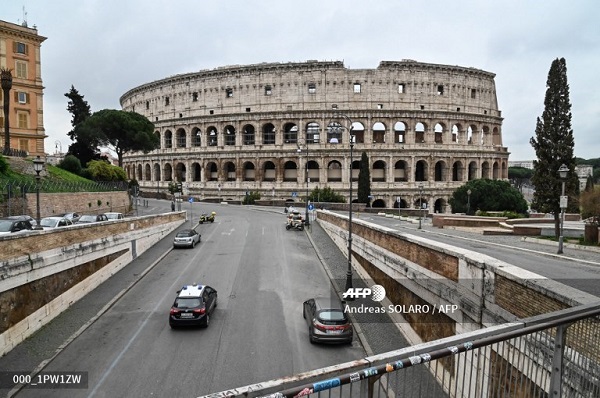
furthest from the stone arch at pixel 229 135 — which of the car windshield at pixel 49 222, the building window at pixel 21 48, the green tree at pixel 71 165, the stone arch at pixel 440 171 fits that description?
the car windshield at pixel 49 222

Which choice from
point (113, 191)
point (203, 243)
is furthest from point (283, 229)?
point (113, 191)

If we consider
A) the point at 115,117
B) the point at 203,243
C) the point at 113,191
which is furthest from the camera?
the point at 115,117

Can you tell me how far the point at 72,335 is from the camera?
13.8 meters

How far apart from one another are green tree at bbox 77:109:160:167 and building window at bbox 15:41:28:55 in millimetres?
11812

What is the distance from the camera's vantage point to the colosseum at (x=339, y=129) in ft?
207

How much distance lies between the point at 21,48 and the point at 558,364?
166ft

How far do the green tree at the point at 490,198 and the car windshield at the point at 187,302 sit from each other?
40.8 m

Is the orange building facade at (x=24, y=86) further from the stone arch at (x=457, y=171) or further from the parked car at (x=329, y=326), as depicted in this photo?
the stone arch at (x=457, y=171)

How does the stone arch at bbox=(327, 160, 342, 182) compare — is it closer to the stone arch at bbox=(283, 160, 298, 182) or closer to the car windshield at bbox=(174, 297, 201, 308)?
the stone arch at bbox=(283, 160, 298, 182)

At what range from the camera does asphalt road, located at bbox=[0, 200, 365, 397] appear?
10984mm

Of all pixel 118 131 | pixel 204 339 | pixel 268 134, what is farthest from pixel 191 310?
pixel 268 134

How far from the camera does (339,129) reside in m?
61.5

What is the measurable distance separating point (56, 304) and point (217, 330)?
21.9ft

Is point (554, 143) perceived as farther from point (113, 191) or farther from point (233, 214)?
point (113, 191)
